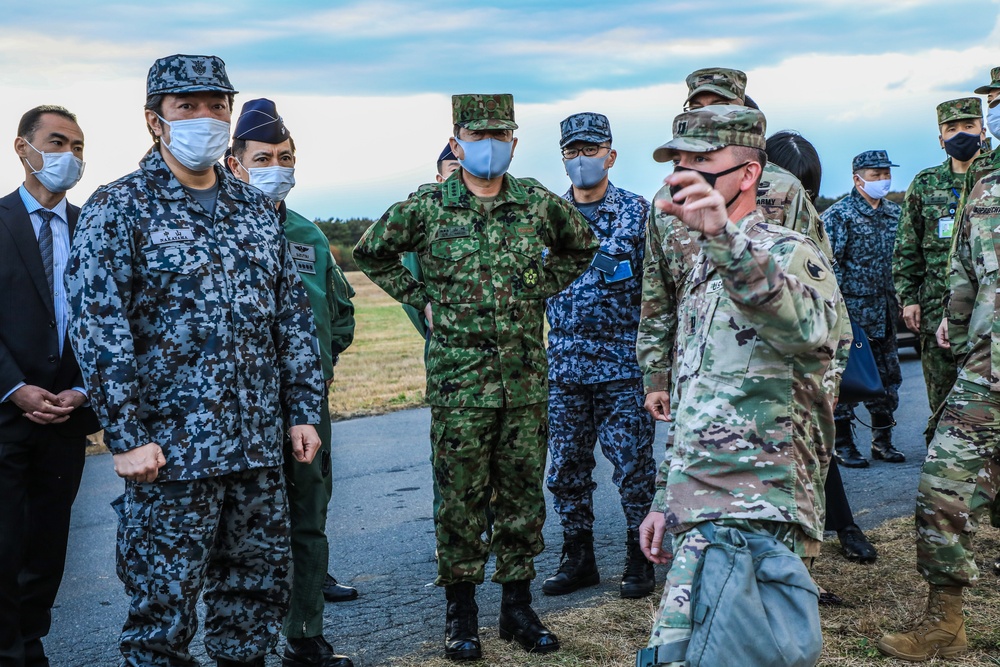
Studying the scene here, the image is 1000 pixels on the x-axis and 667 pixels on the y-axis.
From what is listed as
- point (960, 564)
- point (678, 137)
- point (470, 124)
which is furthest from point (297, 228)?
point (960, 564)

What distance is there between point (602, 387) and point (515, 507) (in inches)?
39.5

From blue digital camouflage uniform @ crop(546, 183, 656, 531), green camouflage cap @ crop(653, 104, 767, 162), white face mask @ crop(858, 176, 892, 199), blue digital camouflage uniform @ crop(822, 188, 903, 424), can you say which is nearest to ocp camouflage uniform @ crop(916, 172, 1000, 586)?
blue digital camouflage uniform @ crop(546, 183, 656, 531)

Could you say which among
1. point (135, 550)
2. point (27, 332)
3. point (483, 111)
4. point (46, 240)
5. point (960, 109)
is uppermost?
point (960, 109)

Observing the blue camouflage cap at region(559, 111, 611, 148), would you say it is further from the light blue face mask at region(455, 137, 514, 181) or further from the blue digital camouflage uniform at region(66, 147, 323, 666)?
the blue digital camouflage uniform at region(66, 147, 323, 666)

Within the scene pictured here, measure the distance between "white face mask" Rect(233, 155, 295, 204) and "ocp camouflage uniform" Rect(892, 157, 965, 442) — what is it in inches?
174

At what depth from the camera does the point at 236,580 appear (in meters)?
3.50

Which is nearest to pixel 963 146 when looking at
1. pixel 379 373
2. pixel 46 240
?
pixel 46 240

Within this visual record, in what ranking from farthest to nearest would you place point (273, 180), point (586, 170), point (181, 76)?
1. point (586, 170)
2. point (273, 180)
3. point (181, 76)

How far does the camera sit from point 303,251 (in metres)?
4.57

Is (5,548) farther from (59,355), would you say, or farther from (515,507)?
(515,507)

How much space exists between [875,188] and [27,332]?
690cm

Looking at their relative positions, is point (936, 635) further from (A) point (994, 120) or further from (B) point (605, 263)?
(A) point (994, 120)

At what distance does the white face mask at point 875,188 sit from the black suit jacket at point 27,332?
6.71 m

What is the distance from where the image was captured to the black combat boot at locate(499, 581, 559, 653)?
430cm
